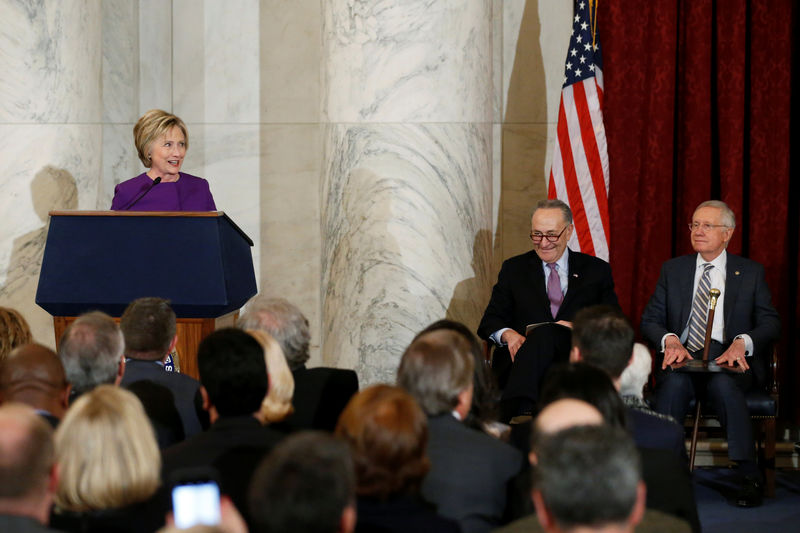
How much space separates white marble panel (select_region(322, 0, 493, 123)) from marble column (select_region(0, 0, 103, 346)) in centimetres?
162

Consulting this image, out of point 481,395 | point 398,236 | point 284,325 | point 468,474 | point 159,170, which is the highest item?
point 159,170

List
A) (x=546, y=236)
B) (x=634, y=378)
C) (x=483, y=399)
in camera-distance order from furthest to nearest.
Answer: (x=546, y=236) < (x=634, y=378) < (x=483, y=399)

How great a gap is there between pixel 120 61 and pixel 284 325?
166 inches

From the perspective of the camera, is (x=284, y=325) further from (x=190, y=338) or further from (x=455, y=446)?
(x=455, y=446)

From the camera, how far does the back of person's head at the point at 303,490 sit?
5.95 feet

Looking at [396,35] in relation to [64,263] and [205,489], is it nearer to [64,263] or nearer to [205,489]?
[64,263]

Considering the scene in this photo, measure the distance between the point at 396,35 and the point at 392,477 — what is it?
4196 mm

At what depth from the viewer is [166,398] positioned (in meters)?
3.64

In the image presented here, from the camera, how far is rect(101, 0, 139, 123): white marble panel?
7.33 meters

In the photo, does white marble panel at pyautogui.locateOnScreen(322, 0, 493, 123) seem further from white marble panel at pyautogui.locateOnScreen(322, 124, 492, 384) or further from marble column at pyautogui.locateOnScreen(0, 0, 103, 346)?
marble column at pyautogui.locateOnScreen(0, 0, 103, 346)

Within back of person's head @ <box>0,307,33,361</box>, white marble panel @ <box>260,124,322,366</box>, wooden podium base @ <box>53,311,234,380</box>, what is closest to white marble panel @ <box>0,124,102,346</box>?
white marble panel @ <box>260,124,322,366</box>

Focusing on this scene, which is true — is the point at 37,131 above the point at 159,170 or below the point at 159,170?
above

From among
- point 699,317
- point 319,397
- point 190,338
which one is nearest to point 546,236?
point 699,317

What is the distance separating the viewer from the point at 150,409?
357cm
